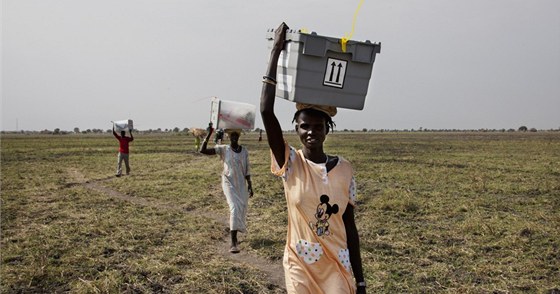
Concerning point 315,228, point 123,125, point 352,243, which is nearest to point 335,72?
point 315,228

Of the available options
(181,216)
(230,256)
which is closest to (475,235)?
(230,256)

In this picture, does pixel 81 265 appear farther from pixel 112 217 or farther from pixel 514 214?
pixel 514 214

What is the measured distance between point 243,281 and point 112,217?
4.75 meters

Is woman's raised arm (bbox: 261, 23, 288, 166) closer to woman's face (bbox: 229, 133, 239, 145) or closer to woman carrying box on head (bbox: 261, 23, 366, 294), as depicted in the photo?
woman carrying box on head (bbox: 261, 23, 366, 294)

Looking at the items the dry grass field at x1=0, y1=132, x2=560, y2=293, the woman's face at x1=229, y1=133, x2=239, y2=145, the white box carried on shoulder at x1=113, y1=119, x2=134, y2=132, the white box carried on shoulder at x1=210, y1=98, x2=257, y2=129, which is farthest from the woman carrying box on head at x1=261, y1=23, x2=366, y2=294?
the white box carried on shoulder at x1=113, y1=119, x2=134, y2=132

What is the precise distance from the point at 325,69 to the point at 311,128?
42 centimetres

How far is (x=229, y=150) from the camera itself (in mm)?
6609

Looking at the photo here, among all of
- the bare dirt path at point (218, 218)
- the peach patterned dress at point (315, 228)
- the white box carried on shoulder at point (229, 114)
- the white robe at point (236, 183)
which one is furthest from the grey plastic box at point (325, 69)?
the white robe at point (236, 183)

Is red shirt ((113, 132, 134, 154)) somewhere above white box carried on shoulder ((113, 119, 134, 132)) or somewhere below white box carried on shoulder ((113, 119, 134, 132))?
below

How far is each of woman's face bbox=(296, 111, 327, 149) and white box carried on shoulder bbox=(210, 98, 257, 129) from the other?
305 centimetres

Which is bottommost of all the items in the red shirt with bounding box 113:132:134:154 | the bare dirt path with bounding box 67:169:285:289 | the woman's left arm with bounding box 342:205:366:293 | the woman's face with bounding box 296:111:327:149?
the bare dirt path with bounding box 67:169:285:289

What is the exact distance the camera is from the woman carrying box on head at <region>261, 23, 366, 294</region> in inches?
93.1

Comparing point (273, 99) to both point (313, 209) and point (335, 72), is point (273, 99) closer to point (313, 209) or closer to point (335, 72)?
point (335, 72)

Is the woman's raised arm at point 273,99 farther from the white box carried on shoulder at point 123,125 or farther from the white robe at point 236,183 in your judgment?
the white box carried on shoulder at point 123,125
